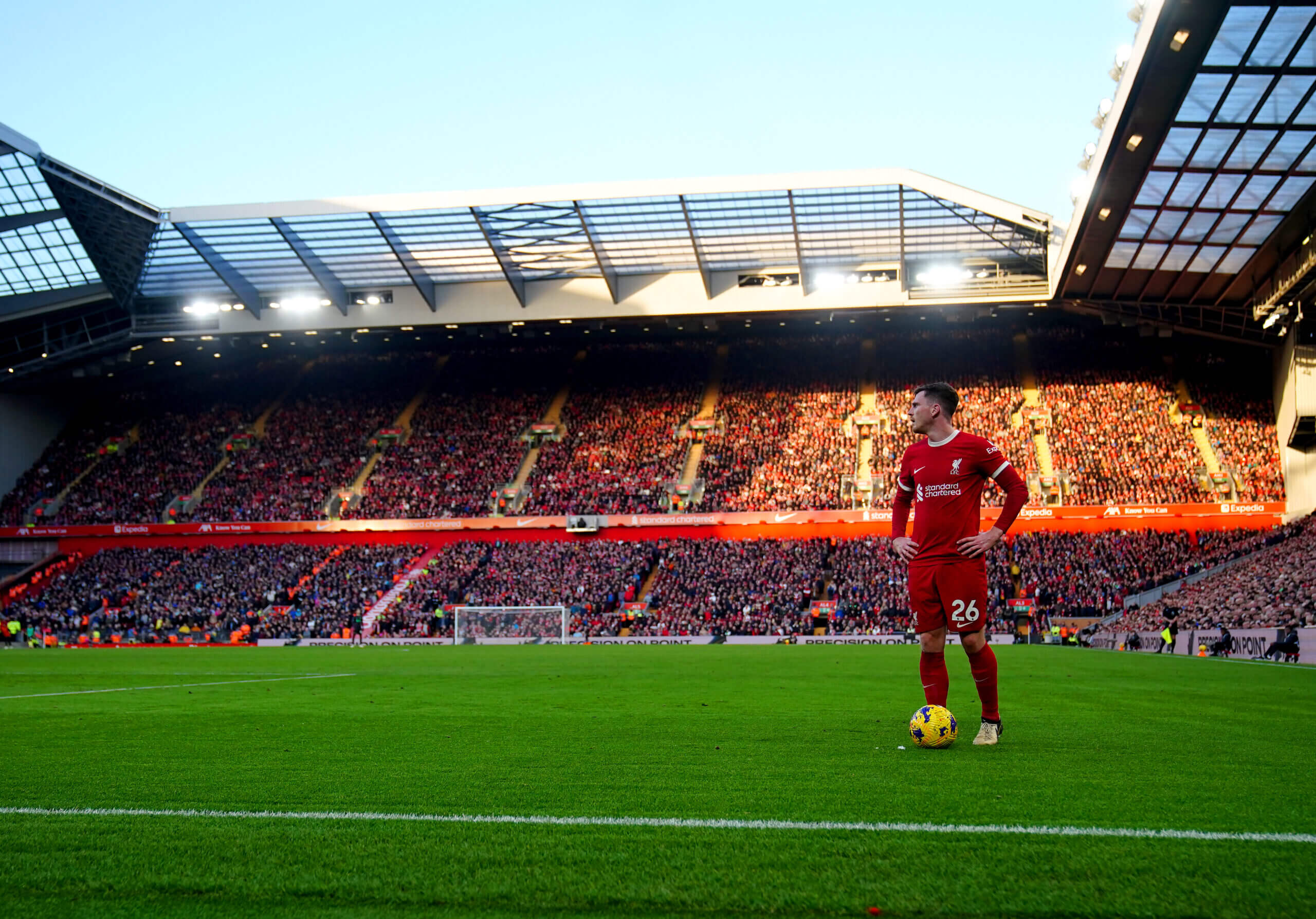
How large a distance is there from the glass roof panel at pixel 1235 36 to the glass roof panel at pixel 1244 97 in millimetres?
757

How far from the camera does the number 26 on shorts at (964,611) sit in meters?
7.16

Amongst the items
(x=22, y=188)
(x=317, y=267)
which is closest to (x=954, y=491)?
(x=22, y=188)

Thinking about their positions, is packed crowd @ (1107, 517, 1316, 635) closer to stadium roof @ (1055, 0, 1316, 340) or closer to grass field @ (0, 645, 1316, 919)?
stadium roof @ (1055, 0, 1316, 340)

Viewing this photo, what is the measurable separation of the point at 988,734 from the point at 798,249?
3999 centimetres

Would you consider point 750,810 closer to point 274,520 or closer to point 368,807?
point 368,807

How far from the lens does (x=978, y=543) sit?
7.06 meters

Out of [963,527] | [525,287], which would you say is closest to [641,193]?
[525,287]

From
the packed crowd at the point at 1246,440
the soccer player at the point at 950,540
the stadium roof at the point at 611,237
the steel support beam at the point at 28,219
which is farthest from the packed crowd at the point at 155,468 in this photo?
the soccer player at the point at 950,540

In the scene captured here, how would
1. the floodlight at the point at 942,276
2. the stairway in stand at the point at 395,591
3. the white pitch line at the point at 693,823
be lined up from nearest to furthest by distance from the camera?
the white pitch line at the point at 693,823 < the stairway in stand at the point at 395,591 < the floodlight at the point at 942,276

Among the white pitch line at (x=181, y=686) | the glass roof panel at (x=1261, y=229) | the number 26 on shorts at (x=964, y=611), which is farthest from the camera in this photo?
the glass roof panel at (x=1261, y=229)

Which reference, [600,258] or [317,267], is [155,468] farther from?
[600,258]

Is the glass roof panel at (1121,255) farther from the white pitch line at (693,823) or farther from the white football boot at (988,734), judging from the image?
the white pitch line at (693,823)

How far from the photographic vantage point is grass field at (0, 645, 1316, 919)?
11.6ft

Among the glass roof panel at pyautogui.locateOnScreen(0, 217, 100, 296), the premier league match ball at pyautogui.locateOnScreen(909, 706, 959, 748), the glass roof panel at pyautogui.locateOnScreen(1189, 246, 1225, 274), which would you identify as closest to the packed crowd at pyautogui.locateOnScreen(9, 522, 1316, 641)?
the glass roof panel at pyautogui.locateOnScreen(1189, 246, 1225, 274)
